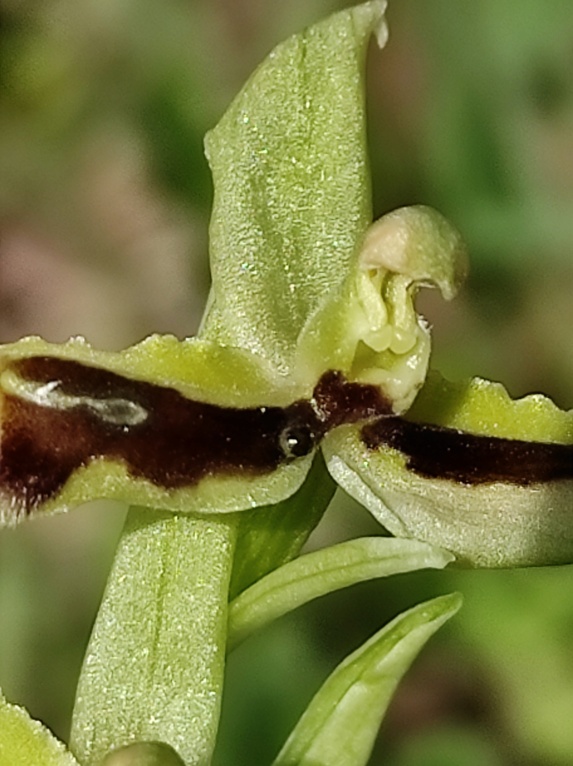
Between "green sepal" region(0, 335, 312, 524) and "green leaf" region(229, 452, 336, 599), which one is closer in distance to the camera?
"green sepal" region(0, 335, 312, 524)

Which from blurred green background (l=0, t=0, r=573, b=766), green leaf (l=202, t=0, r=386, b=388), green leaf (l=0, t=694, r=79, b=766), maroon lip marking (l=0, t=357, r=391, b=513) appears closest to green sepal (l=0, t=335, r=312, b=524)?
maroon lip marking (l=0, t=357, r=391, b=513)

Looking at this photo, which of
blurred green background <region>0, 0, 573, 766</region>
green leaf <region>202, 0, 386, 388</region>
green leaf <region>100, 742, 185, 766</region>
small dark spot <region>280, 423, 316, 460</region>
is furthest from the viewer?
blurred green background <region>0, 0, 573, 766</region>

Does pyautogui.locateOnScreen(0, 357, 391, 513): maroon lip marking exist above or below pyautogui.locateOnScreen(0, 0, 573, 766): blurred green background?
above

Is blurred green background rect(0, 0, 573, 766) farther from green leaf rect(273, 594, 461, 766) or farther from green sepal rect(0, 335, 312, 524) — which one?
green sepal rect(0, 335, 312, 524)

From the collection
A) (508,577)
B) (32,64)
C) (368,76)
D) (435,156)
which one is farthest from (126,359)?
(368,76)

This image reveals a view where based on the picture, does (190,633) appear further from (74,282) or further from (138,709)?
(74,282)

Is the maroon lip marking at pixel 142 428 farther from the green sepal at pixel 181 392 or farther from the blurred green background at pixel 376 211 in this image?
the blurred green background at pixel 376 211

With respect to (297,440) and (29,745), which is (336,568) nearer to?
(297,440)

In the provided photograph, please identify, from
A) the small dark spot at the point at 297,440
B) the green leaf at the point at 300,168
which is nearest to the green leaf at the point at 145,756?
the small dark spot at the point at 297,440
